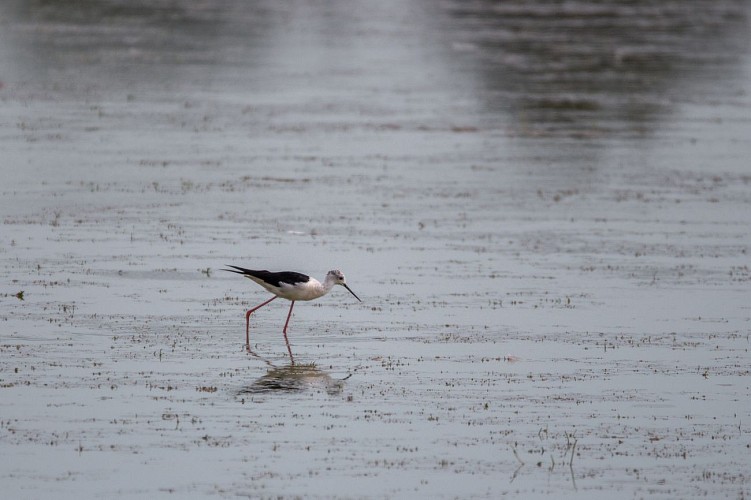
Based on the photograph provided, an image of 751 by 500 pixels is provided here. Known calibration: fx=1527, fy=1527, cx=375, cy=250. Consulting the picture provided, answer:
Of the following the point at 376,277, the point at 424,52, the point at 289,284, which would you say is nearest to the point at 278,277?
the point at 289,284

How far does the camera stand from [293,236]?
67.5 ft

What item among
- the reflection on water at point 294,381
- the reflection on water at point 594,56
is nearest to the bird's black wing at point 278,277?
the reflection on water at point 294,381

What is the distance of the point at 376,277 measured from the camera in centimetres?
1861

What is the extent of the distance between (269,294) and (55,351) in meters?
3.84

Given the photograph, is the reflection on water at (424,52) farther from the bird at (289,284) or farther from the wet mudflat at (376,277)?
the bird at (289,284)

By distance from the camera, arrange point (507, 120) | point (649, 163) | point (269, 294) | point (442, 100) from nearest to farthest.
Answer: point (269, 294) → point (649, 163) → point (507, 120) → point (442, 100)

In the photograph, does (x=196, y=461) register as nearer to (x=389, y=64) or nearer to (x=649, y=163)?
(x=649, y=163)

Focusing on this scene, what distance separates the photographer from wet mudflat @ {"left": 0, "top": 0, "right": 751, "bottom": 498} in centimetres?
1193

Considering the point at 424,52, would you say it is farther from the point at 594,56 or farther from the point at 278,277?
the point at 278,277

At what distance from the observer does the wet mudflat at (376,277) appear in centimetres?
1193

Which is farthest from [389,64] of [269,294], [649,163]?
[269,294]

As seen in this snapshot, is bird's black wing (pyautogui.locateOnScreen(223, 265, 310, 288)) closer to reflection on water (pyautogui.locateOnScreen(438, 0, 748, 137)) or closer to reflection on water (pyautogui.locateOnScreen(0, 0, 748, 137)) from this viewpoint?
reflection on water (pyautogui.locateOnScreen(438, 0, 748, 137))

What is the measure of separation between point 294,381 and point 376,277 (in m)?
4.72

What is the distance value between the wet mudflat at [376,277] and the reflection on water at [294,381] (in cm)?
4
